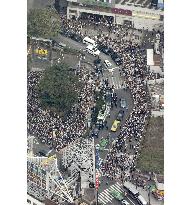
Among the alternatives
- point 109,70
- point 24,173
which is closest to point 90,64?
point 109,70

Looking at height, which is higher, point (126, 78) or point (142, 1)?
point (142, 1)

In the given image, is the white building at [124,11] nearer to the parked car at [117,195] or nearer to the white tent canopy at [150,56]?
the white tent canopy at [150,56]

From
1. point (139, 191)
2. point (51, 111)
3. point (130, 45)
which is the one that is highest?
point (130, 45)

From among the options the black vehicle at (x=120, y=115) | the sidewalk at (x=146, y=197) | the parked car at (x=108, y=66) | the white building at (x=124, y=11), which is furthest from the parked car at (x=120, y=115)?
the white building at (x=124, y=11)

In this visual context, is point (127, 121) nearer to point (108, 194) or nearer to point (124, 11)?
point (108, 194)

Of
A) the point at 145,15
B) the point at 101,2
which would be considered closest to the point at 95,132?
the point at 145,15

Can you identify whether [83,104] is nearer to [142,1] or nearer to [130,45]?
[130,45]

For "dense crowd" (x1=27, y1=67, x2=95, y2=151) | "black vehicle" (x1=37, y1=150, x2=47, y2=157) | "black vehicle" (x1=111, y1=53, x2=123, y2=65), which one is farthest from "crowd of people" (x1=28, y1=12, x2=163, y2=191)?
"black vehicle" (x1=37, y1=150, x2=47, y2=157)
